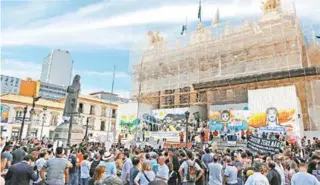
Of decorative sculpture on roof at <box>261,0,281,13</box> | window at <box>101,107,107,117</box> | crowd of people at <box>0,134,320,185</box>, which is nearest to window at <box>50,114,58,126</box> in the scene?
window at <box>101,107,107,117</box>

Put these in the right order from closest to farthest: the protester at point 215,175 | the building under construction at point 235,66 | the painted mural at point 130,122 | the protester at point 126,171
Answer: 1. the protester at point 126,171
2. the protester at point 215,175
3. the building under construction at point 235,66
4. the painted mural at point 130,122

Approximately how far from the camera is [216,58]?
95.3ft

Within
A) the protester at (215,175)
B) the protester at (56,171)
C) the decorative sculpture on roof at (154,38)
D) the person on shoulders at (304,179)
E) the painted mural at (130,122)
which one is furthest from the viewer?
the decorative sculpture on roof at (154,38)

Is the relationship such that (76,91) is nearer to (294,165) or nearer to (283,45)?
(294,165)

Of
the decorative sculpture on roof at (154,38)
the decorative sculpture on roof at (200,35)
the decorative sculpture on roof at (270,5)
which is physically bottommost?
the decorative sculpture on roof at (200,35)

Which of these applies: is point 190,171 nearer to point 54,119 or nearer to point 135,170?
point 135,170

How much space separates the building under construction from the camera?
910 inches

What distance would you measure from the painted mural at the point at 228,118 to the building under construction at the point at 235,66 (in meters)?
2.07

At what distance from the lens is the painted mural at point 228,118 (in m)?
23.5

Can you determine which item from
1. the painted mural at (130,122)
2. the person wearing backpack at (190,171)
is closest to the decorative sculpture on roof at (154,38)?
the painted mural at (130,122)

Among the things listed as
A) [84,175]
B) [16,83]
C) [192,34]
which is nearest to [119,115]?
[192,34]

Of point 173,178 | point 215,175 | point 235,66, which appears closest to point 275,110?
point 235,66

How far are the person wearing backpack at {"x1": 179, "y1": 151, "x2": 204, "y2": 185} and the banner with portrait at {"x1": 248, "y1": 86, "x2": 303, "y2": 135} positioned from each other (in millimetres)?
16693

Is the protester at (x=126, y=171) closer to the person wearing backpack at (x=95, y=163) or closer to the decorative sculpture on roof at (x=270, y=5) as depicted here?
the person wearing backpack at (x=95, y=163)
